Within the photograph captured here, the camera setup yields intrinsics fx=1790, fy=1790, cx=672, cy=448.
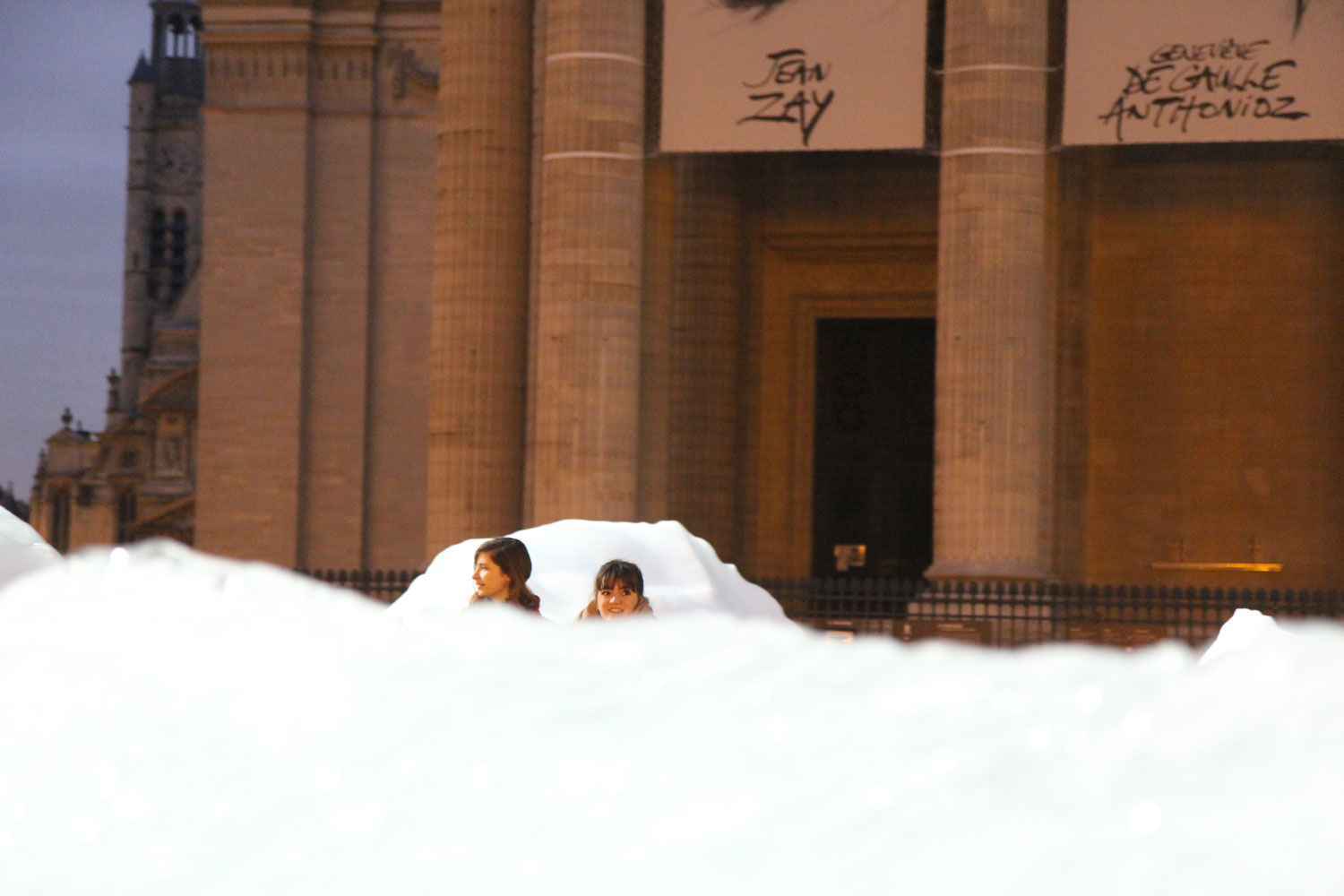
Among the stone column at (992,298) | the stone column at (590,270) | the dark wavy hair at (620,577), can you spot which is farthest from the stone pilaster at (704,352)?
the dark wavy hair at (620,577)

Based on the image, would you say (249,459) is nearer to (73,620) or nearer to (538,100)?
(538,100)

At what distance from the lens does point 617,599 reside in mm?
5914

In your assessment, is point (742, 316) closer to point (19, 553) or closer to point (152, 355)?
point (19, 553)

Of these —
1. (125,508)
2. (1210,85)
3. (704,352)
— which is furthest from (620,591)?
(125,508)

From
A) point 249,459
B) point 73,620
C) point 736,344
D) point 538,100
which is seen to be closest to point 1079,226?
point 736,344

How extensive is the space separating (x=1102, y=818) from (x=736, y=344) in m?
23.9

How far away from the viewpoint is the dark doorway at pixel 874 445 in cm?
2548

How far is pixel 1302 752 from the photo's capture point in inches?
29.6

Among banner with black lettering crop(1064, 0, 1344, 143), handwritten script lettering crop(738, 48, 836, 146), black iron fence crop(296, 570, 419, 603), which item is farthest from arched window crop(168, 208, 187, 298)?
banner with black lettering crop(1064, 0, 1344, 143)

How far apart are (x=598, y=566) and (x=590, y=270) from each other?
39.6 ft

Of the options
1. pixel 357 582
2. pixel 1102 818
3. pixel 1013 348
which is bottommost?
pixel 357 582

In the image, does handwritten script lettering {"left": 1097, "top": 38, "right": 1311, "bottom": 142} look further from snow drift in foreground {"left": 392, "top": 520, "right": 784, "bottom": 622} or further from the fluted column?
snow drift in foreground {"left": 392, "top": 520, "right": 784, "bottom": 622}

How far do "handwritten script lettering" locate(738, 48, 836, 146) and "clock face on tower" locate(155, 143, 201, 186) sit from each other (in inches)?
2459

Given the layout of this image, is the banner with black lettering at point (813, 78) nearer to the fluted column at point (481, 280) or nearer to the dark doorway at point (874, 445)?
the fluted column at point (481, 280)
